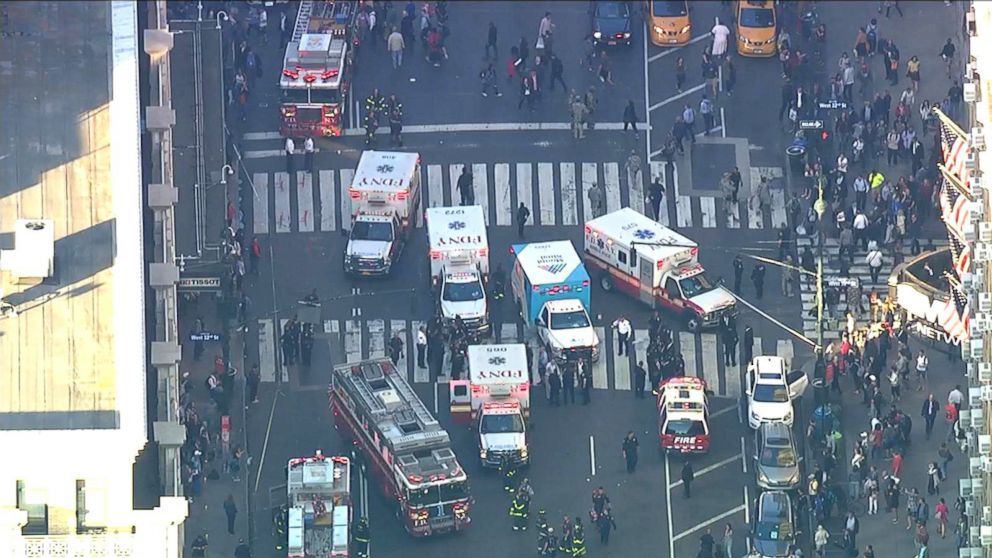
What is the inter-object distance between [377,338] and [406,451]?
13270 millimetres

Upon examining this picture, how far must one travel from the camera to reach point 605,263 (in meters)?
158

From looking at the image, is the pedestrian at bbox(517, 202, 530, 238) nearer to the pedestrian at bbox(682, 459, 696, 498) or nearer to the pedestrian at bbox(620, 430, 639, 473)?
the pedestrian at bbox(620, 430, 639, 473)

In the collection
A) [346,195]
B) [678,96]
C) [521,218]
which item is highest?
[678,96]

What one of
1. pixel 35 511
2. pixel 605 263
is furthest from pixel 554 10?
pixel 35 511

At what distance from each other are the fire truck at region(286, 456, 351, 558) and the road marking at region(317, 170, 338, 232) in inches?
812

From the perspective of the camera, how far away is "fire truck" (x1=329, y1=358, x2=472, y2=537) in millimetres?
142250

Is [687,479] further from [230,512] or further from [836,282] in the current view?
[230,512]

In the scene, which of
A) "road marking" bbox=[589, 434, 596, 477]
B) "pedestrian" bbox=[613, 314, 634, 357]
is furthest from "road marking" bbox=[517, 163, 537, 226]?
"road marking" bbox=[589, 434, 596, 477]

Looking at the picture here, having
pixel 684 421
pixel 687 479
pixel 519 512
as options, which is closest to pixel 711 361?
pixel 684 421

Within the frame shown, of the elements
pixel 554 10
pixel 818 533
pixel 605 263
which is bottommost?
pixel 818 533

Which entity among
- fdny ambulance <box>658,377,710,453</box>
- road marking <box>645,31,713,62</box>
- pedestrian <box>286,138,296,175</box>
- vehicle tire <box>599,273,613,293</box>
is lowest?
fdny ambulance <box>658,377,710,453</box>

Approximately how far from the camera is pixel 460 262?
15575 cm

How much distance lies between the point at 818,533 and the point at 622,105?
31.8 metres

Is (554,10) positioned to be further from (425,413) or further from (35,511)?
(35,511)
